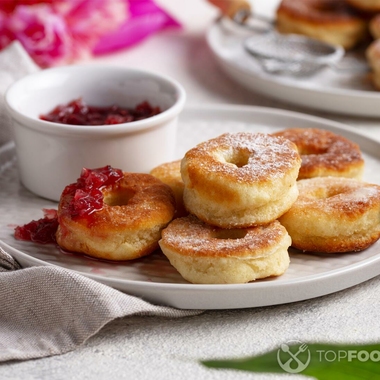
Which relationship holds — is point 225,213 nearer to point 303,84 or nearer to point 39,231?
point 39,231

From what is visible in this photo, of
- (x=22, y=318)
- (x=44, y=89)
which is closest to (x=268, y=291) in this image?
(x=22, y=318)

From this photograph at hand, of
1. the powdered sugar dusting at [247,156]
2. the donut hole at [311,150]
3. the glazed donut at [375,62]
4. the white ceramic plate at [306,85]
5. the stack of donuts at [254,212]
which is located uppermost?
the powdered sugar dusting at [247,156]

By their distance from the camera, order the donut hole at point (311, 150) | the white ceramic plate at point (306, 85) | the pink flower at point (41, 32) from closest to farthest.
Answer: the donut hole at point (311, 150) < the white ceramic plate at point (306, 85) < the pink flower at point (41, 32)

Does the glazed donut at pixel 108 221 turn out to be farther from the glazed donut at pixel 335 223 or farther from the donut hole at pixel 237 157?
the glazed donut at pixel 335 223

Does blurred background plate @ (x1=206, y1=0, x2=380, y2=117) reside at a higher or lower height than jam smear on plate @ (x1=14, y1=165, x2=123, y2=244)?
lower

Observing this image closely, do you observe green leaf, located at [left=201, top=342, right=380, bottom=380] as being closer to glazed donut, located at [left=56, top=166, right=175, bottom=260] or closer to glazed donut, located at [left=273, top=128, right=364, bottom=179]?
glazed donut, located at [left=56, top=166, right=175, bottom=260]

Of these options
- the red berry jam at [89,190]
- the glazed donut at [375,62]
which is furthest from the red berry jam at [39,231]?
the glazed donut at [375,62]

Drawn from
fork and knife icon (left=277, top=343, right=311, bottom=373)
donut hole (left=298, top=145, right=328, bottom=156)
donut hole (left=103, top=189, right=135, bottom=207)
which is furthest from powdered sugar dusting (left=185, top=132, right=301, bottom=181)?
fork and knife icon (left=277, top=343, right=311, bottom=373)
